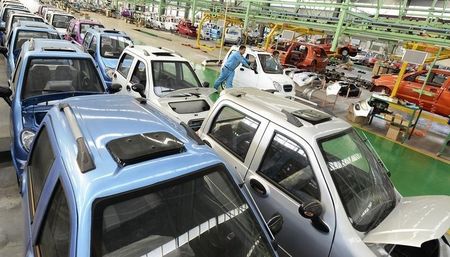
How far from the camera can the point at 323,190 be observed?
2.31 meters

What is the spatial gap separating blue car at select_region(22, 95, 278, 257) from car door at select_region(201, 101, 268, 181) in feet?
2.78

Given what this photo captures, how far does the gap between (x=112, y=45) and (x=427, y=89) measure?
32.8 ft

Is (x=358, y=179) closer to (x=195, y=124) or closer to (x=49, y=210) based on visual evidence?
(x=49, y=210)

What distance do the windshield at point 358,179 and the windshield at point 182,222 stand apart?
92cm

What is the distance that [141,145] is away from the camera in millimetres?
1621

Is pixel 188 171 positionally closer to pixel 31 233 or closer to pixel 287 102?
pixel 31 233

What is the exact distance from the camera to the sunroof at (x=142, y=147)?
1514 millimetres

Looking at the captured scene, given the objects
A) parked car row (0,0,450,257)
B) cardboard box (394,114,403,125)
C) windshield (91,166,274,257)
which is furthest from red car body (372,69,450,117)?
windshield (91,166,274,257)

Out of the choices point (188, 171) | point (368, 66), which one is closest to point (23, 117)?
point (188, 171)

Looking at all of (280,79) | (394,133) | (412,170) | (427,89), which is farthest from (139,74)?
(427,89)

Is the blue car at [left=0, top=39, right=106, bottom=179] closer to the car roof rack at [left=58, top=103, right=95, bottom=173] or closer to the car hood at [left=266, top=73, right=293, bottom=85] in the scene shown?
the car roof rack at [left=58, top=103, right=95, bottom=173]

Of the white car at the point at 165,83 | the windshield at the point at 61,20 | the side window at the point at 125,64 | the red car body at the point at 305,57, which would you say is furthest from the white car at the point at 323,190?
the windshield at the point at 61,20

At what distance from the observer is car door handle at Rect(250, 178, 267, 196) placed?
8.59 feet

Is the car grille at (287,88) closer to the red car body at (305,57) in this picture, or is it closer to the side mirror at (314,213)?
the red car body at (305,57)
